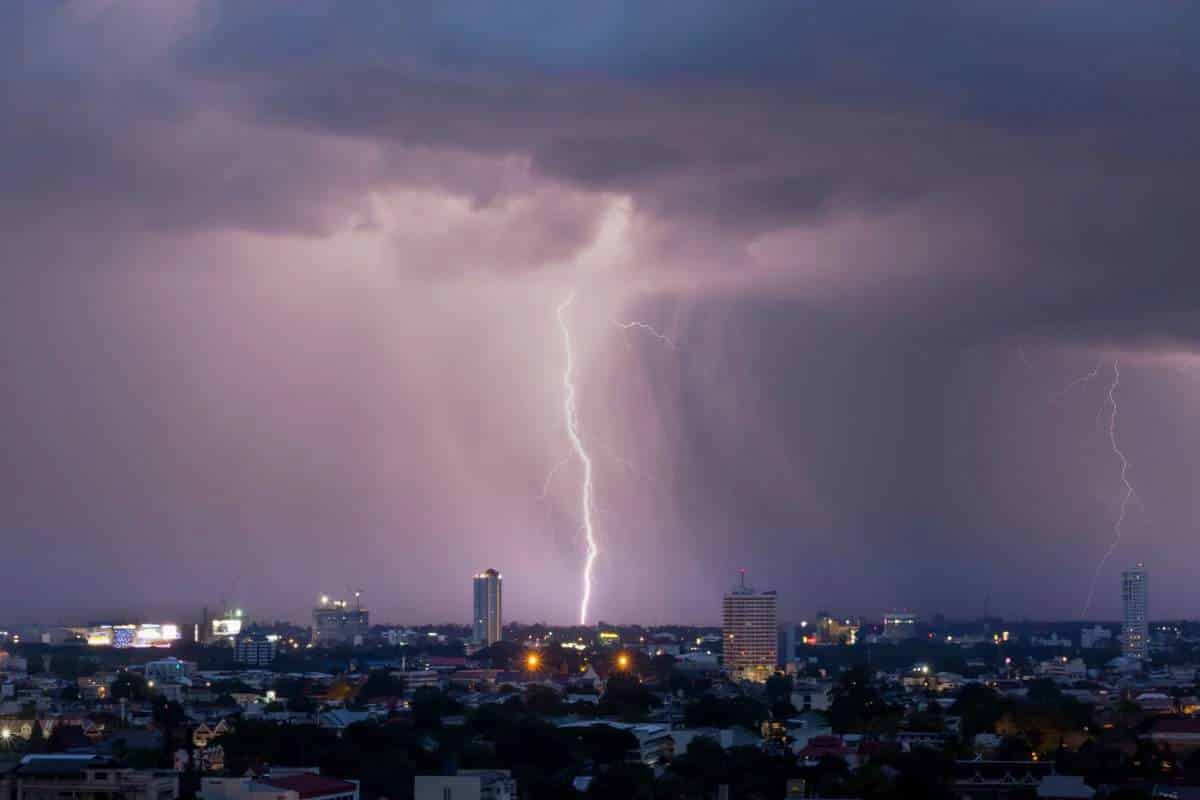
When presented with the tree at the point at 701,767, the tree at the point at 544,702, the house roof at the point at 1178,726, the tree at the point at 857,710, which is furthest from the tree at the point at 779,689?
the tree at the point at 701,767

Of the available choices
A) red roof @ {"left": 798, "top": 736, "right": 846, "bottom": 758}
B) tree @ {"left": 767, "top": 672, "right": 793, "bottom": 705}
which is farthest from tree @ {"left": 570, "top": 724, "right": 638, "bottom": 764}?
tree @ {"left": 767, "top": 672, "right": 793, "bottom": 705}

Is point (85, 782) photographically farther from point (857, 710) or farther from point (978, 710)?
point (857, 710)

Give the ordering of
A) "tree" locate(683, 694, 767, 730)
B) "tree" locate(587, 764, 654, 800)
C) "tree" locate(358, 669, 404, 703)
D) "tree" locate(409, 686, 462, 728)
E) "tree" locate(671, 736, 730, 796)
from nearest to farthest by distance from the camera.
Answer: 1. "tree" locate(587, 764, 654, 800)
2. "tree" locate(671, 736, 730, 796)
3. "tree" locate(409, 686, 462, 728)
4. "tree" locate(683, 694, 767, 730)
5. "tree" locate(358, 669, 404, 703)

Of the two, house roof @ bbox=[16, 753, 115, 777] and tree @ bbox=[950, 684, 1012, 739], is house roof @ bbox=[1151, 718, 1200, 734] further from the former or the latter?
house roof @ bbox=[16, 753, 115, 777]

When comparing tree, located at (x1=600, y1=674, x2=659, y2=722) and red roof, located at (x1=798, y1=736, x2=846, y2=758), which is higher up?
tree, located at (x1=600, y1=674, x2=659, y2=722)

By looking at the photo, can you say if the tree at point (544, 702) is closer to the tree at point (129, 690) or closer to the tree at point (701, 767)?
the tree at point (129, 690)

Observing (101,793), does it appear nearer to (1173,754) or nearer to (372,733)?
(372,733)
